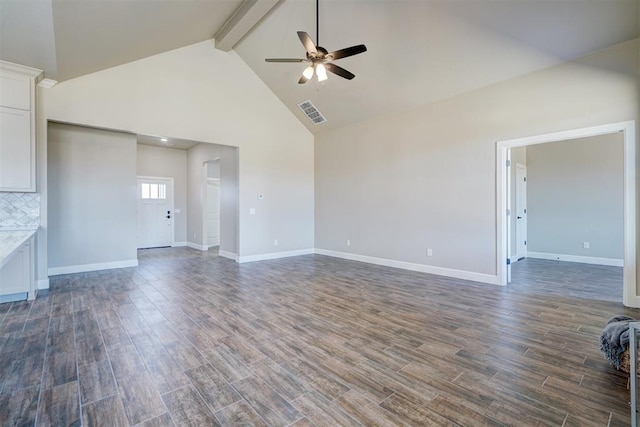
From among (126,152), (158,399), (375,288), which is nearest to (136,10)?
(126,152)

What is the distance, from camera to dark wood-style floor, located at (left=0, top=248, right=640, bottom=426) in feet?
5.73

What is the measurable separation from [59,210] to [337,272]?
201 inches

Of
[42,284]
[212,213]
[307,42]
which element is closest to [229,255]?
[212,213]

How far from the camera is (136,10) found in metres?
3.50

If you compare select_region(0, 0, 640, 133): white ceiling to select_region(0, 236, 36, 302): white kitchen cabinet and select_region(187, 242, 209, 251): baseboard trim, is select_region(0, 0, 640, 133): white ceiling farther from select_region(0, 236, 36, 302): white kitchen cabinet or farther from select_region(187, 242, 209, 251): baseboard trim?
select_region(187, 242, 209, 251): baseboard trim

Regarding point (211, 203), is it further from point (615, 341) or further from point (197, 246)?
point (615, 341)

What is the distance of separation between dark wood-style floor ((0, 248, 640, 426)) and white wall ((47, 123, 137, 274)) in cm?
117

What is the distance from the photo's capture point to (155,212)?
28.6 feet

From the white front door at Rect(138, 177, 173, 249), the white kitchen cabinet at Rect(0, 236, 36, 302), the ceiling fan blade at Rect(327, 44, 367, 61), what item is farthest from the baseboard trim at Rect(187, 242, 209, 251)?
the ceiling fan blade at Rect(327, 44, 367, 61)

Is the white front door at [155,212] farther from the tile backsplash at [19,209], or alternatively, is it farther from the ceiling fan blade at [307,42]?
the ceiling fan blade at [307,42]

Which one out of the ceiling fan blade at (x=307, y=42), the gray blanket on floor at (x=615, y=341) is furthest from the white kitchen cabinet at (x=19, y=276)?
the gray blanket on floor at (x=615, y=341)

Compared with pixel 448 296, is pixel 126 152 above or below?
above

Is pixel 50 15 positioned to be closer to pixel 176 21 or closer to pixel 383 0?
pixel 176 21

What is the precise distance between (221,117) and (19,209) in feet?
11.6
